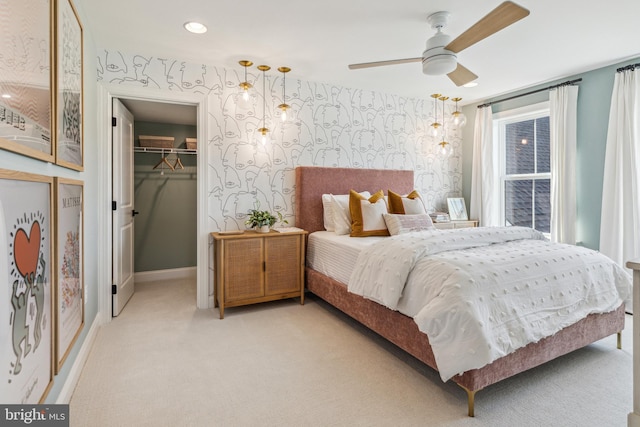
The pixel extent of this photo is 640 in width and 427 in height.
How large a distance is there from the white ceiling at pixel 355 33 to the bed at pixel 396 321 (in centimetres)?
121

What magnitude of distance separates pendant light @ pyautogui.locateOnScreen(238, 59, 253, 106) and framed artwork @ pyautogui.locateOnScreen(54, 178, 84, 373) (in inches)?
72.9

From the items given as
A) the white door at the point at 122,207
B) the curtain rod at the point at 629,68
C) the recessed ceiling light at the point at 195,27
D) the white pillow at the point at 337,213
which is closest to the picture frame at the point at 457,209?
the white pillow at the point at 337,213

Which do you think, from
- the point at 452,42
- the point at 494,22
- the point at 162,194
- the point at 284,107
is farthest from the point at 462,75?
the point at 162,194

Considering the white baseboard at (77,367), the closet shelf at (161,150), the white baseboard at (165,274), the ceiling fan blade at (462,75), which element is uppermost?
the ceiling fan blade at (462,75)

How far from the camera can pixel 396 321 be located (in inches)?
90.9

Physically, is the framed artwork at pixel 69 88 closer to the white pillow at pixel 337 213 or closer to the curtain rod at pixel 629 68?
the white pillow at pixel 337 213

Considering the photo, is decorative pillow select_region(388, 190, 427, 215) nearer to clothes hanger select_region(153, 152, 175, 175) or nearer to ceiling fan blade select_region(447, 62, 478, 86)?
ceiling fan blade select_region(447, 62, 478, 86)

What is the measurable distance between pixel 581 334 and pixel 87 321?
140 inches

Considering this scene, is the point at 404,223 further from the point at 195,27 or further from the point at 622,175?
the point at 195,27

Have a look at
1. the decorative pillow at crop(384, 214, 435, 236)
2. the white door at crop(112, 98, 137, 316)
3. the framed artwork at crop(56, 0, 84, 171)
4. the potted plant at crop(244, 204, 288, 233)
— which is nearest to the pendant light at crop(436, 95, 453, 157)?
the decorative pillow at crop(384, 214, 435, 236)

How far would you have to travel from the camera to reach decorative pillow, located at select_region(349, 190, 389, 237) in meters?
3.40

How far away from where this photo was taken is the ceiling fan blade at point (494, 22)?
1751 mm

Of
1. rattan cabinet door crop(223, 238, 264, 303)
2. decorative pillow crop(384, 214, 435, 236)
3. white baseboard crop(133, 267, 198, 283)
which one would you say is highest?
decorative pillow crop(384, 214, 435, 236)

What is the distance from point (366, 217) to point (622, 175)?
2.54 m
